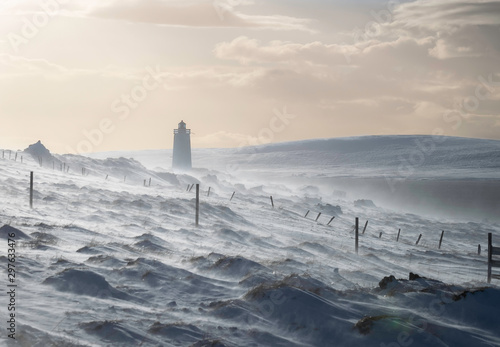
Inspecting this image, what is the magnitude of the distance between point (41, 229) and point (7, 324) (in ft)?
32.0

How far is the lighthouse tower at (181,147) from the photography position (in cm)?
8075

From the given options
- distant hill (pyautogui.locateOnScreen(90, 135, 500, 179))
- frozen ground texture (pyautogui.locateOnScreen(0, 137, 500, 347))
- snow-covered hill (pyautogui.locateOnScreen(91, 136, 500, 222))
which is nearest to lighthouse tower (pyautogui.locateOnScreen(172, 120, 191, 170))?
snow-covered hill (pyautogui.locateOnScreen(91, 136, 500, 222))

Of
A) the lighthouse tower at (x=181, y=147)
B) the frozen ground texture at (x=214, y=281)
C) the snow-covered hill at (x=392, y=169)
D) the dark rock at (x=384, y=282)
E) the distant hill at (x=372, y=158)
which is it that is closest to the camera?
the frozen ground texture at (x=214, y=281)

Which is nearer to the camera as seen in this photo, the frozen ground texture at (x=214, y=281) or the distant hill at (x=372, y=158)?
the frozen ground texture at (x=214, y=281)

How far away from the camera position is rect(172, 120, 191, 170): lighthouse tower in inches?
3179

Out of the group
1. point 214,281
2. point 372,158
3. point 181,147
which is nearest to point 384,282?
point 214,281

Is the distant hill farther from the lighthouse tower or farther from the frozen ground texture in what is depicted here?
the frozen ground texture

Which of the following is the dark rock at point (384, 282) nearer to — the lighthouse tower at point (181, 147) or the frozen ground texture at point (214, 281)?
the frozen ground texture at point (214, 281)

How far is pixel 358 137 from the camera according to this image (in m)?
183

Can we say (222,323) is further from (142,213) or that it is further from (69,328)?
(142,213)

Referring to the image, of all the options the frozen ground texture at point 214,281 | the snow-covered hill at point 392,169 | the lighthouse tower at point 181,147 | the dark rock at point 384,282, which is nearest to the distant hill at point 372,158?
the snow-covered hill at point 392,169

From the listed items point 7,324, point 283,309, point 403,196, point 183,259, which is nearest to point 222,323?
point 283,309

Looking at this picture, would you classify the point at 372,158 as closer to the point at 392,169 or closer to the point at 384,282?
the point at 392,169

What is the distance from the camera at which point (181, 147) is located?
81375mm
